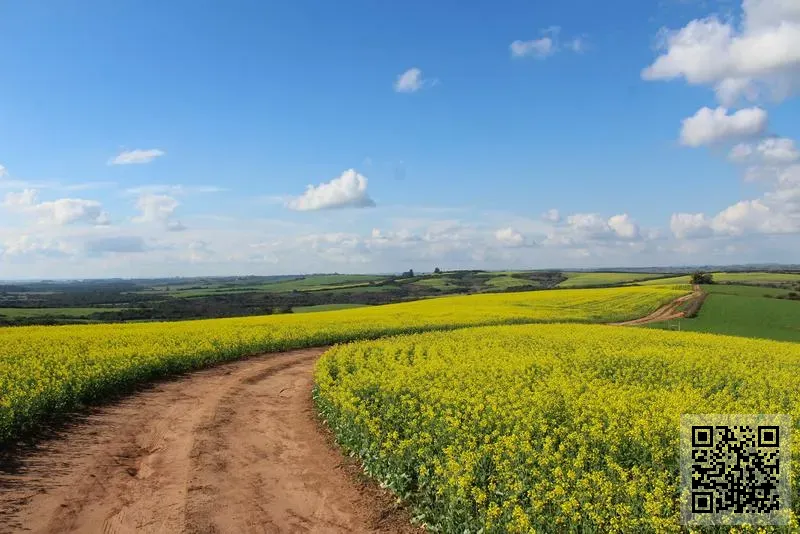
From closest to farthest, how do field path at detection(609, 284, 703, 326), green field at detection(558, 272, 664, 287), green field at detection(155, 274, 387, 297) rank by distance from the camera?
field path at detection(609, 284, 703, 326) → green field at detection(558, 272, 664, 287) → green field at detection(155, 274, 387, 297)

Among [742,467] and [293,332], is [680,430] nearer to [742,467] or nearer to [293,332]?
[742,467]

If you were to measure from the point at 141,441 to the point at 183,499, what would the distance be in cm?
411

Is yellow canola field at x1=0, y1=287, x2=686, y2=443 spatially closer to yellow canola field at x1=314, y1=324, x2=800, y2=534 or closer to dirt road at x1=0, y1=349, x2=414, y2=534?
dirt road at x1=0, y1=349, x2=414, y2=534

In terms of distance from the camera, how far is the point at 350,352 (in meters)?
22.5

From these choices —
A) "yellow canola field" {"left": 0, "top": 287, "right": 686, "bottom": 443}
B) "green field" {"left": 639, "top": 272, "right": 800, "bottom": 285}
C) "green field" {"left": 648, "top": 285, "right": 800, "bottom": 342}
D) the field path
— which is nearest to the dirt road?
"yellow canola field" {"left": 0, "top": 287, "right": 686, "bottom": 443}

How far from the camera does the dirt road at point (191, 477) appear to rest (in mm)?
8656

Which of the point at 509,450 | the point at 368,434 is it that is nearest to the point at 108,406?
the point at 368,434

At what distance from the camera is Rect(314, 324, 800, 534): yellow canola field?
7.40 meters

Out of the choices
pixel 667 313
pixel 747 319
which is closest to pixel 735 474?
pixel 747 319

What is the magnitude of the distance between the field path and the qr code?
43.0 m

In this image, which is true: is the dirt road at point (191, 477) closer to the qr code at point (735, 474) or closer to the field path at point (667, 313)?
the qr code at point (735, 474)

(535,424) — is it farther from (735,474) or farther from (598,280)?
(598,280)

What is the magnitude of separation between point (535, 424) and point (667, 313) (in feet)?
176

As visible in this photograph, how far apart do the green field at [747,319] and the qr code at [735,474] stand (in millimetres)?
38819
